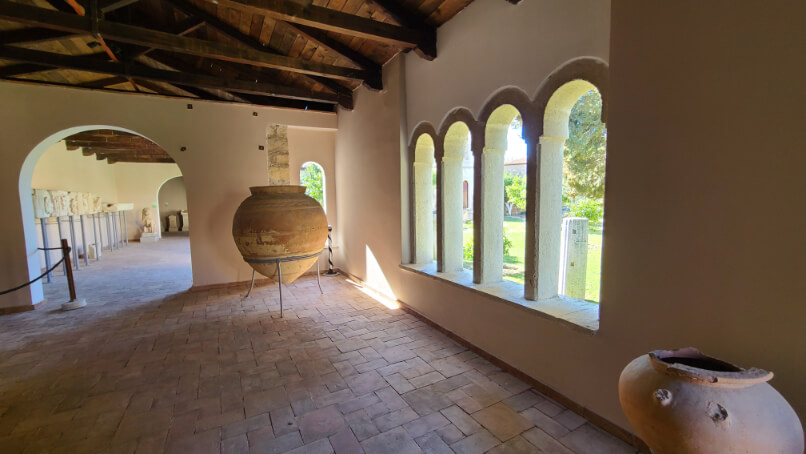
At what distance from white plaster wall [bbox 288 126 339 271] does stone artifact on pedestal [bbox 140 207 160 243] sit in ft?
32.3

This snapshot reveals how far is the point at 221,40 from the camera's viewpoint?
15.6 feet

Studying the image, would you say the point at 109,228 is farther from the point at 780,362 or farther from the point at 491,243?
the point at 780,362

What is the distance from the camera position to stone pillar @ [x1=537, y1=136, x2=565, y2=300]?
2461 millimetres

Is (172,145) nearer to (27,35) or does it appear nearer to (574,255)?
(27,35)

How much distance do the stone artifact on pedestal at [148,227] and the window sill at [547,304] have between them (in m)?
13.4

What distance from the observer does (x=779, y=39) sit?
1354 mm

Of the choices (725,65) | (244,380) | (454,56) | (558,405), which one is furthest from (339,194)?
(725,65)

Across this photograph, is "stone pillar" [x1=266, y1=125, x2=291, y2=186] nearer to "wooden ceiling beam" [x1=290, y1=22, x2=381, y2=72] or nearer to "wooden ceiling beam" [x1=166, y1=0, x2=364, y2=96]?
"wooden ceiling beam" [x1=166, y1=0, x2=364, y2=96]

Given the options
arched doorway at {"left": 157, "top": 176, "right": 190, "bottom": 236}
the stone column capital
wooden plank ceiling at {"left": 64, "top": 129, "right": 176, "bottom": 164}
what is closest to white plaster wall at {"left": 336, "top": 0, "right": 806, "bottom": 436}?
the stone column capital

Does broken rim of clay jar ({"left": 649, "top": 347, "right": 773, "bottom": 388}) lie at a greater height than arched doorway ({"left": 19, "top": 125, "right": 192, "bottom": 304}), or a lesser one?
lesser

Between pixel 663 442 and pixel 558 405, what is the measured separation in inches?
47.6

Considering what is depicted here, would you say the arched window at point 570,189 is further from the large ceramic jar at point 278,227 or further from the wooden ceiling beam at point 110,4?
the wooden ceiling beam at point 110,4

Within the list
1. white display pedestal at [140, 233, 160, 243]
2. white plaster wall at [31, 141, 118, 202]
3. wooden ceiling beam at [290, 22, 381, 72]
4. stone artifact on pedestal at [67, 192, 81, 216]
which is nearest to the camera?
wooden ceiling beam at [290, 22, 381, 72]

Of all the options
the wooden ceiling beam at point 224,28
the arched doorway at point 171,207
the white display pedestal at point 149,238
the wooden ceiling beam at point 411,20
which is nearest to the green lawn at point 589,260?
the wooden ceiling beam at point 411,20
